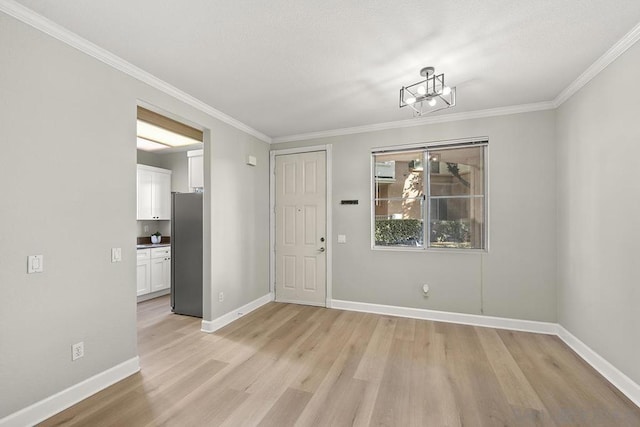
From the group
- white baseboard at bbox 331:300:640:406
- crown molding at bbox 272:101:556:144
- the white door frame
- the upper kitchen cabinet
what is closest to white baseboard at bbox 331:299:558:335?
white baseboard at bbox 331:300:640:406

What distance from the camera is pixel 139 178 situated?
520 cm

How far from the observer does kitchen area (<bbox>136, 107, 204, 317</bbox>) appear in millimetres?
4035

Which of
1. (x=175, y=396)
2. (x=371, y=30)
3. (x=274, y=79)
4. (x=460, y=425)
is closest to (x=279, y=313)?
(x=175, y=396)

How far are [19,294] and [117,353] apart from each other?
3.00ft

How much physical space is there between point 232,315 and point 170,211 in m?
2.47

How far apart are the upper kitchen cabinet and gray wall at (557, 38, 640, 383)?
638 centimetres

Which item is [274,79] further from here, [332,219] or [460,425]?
[460,425]

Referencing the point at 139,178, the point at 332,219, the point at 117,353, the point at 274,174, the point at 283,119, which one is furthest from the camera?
the point at 139,178

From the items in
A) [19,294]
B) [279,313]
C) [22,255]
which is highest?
[22,255]

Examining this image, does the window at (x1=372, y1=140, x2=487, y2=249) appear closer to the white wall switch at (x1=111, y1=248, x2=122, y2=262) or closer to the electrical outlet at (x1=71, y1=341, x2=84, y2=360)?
the white wall switch at (x1=111, y1=248, x2=122, y2=262)

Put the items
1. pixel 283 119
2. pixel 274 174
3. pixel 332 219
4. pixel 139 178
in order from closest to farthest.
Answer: pixel 283 119 < pixel 332 219 < pixel 274 174 < pixel 139 178

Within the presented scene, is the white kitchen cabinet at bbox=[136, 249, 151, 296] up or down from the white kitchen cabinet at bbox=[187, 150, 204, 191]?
down

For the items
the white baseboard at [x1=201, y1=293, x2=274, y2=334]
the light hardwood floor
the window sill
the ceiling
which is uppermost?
the ceiling

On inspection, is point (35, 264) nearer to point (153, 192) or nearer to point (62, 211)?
point (62, 211)
